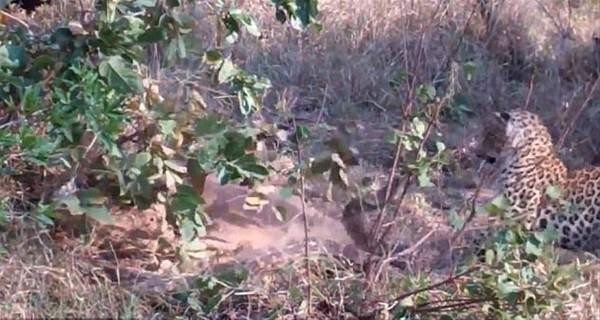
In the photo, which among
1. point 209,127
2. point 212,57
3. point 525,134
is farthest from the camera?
point 525,134

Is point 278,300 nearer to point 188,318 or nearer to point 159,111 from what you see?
point 188,318

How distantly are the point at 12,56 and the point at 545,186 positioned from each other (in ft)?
8.60

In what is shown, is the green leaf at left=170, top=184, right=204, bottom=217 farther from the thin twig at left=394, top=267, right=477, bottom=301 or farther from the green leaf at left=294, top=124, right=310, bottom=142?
the thin twig at left=394, top=267, right=477, bottom=301

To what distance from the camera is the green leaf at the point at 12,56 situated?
5.02 meters

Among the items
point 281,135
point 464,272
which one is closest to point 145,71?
point 281,135

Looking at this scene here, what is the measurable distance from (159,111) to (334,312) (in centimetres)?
107

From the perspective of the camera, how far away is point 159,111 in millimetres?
5359

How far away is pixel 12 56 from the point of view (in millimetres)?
5137

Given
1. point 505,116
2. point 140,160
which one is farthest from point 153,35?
point 505,116

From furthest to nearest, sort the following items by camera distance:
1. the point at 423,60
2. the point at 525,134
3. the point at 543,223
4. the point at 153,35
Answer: the point at 423,60
the point at 525,134
the point at 543,223
the point at 153,35

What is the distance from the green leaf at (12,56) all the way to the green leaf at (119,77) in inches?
13.6

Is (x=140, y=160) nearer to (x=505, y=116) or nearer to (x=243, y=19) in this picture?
(x=243, y=19)

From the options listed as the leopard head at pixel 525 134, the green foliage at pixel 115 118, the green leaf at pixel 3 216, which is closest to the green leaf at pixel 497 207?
the green foliage at pixel 115 118

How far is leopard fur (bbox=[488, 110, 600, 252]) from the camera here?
20.4 feet
